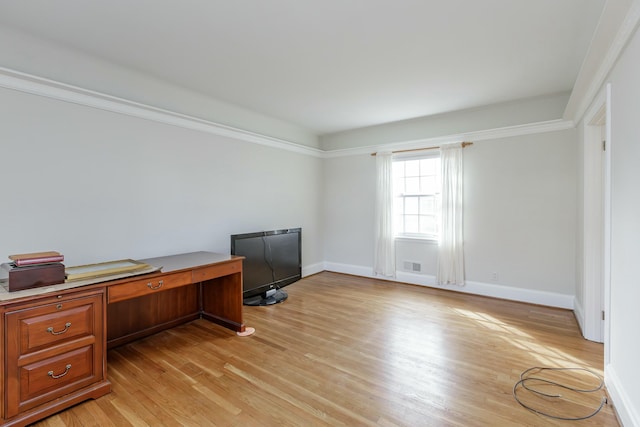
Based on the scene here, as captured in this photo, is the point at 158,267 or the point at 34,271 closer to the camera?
the point at 34,271

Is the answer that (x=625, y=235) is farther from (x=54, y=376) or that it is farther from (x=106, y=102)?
(x=106, y=102)

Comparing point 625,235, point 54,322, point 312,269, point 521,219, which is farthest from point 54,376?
point 521,219

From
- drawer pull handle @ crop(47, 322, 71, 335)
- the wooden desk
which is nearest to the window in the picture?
the wooden desk

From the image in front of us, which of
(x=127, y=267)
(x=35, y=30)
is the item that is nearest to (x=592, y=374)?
(x=127, y=267)

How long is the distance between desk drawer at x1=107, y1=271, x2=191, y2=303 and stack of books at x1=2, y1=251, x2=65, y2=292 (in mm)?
324

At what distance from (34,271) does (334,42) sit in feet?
8.72

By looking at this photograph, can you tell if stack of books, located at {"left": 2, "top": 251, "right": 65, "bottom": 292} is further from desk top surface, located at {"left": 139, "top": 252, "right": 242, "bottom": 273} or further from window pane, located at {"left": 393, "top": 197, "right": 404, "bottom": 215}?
window pane, located at {"left": 393, "top": 197, "right": 404, "bottom": 215}

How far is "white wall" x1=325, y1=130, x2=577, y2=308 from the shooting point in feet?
11.9

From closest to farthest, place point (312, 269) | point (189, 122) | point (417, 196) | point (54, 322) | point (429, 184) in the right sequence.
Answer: point (54, 322) → point (189, 122) → point (429, 184) → point (417, 196) → point (312, 269)

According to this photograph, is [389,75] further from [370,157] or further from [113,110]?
[113,110]

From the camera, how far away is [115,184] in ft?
9.23

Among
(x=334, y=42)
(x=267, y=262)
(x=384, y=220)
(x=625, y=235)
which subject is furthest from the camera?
(x=384, y=220)

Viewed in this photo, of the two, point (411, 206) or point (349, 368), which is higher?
point (411, 206)

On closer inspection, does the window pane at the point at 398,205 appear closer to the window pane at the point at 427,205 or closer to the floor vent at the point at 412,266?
the window pane at the point at 427,205
